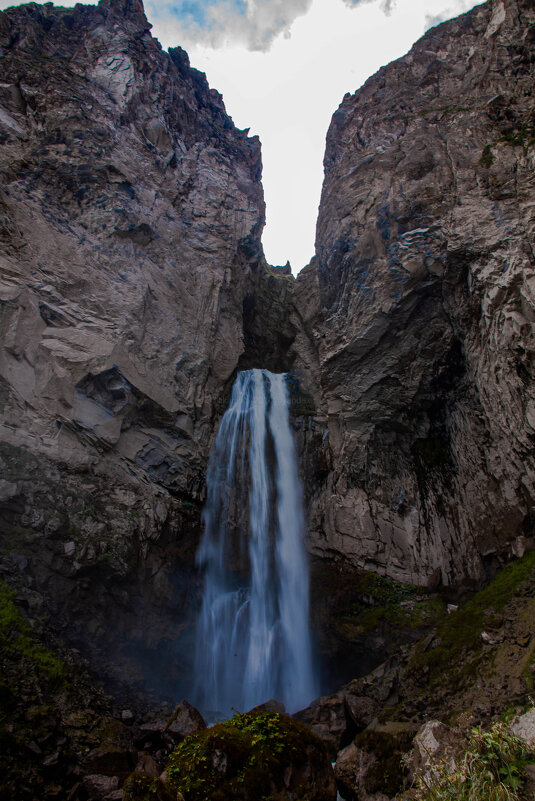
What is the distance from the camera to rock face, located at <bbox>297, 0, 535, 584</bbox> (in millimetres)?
10844

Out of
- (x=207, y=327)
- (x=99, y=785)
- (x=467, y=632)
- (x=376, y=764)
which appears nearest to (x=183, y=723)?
(x=99, y=785)

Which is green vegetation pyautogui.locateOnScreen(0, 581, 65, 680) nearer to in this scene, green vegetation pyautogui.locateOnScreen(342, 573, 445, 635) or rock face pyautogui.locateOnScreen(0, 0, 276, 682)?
rock face pyautogui.locateOnScreen(0, 0, 276, 682)

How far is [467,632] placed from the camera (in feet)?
26.6

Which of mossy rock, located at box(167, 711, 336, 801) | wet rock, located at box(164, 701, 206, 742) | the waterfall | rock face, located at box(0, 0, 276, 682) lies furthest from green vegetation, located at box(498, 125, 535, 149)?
wet rock, located at box(164, 701, 206, 742)

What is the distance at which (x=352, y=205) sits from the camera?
56.8 feet

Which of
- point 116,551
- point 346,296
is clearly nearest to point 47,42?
point 346,296

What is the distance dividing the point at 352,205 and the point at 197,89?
49.7 feet

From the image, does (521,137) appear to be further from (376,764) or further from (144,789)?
(144,789)

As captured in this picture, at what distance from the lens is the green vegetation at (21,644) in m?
7.32

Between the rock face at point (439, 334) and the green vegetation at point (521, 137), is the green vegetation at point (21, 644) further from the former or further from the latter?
the green vegetation at point (521, 137)

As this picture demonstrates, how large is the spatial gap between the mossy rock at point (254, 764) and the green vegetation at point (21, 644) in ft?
12.6

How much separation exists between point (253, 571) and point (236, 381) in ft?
31.1

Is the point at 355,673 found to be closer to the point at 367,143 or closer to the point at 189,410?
the point at 189,410

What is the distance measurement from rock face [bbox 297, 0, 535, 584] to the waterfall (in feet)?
5.53
